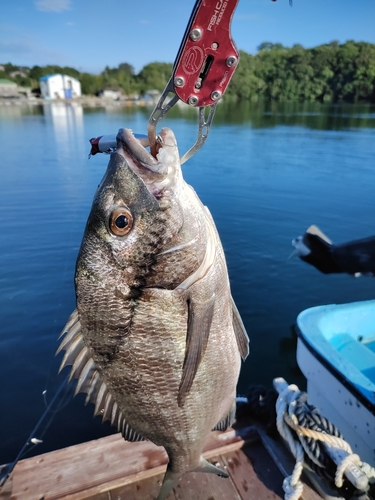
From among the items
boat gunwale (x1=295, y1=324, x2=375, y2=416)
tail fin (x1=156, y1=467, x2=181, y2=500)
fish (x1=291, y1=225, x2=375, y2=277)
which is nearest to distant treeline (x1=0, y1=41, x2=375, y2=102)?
fish (x1=291, y1=225, x2=375, y2=277)

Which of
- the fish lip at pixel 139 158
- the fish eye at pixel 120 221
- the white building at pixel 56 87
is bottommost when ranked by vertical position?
the fish eye at pixel 120 221

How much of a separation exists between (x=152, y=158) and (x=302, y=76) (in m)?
93.2

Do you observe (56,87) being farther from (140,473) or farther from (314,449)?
(314,449)

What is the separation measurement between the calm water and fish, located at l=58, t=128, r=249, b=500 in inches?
110

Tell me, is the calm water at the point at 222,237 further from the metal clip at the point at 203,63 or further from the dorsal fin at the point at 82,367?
the metal clip at the point at 203,63

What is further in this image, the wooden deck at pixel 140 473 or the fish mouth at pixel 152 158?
the wooden deck at pixel 140 473

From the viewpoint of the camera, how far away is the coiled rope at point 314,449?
221 centimetres

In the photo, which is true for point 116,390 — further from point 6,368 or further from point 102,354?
point 6,368

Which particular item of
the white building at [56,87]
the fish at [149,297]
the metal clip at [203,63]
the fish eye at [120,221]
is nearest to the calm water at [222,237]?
the fish at [149,297]

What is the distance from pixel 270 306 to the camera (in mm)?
6195

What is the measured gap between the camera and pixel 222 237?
28.7 ft

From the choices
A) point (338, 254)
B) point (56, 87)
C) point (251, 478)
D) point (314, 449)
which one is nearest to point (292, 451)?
point (314, 449)

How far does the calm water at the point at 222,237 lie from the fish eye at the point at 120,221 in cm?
331

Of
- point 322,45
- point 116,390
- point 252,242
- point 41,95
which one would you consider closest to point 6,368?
point 116,390
